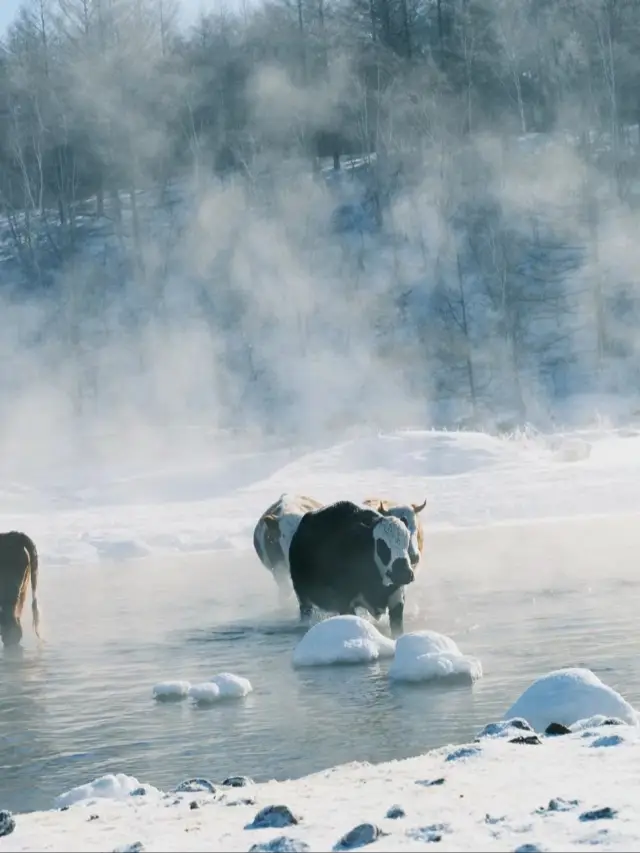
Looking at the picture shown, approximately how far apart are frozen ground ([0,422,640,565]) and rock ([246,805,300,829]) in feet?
55.8

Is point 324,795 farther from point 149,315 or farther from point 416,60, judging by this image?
point 416,60

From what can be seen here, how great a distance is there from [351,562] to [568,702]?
209 inches

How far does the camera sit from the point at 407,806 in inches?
233

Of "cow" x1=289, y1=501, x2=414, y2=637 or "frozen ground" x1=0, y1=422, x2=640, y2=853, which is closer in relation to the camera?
"frozen ground" x1=0, y1=422, x2=640, y2=853

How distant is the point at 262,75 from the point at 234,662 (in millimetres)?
47421

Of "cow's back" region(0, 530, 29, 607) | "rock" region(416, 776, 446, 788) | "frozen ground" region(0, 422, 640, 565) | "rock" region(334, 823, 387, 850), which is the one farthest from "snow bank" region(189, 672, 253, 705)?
"frozen ground" region(0, 422, 640, 565)

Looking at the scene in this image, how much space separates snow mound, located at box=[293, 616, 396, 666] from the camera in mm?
11398

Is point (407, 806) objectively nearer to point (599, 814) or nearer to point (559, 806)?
point (559, 806)

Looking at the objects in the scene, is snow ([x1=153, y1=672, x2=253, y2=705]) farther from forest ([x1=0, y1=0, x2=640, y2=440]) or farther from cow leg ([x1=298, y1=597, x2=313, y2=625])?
forest ([x1=0, y1=0, x2=640, y2=440])

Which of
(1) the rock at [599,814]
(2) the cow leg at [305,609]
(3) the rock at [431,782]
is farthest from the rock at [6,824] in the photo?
(2) the cow leg at [305,609]

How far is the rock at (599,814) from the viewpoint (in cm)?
534

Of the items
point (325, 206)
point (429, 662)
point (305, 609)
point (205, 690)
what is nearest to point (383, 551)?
point (305, 609)

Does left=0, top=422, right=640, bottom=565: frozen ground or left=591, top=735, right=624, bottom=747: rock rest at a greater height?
left=591, top=735, right=624, bottom=747: rock

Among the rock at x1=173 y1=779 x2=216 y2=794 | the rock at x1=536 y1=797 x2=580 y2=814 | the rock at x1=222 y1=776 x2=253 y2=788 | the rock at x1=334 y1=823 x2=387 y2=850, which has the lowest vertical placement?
the rock at x1=222 y1=776 x2=253 y2=788
